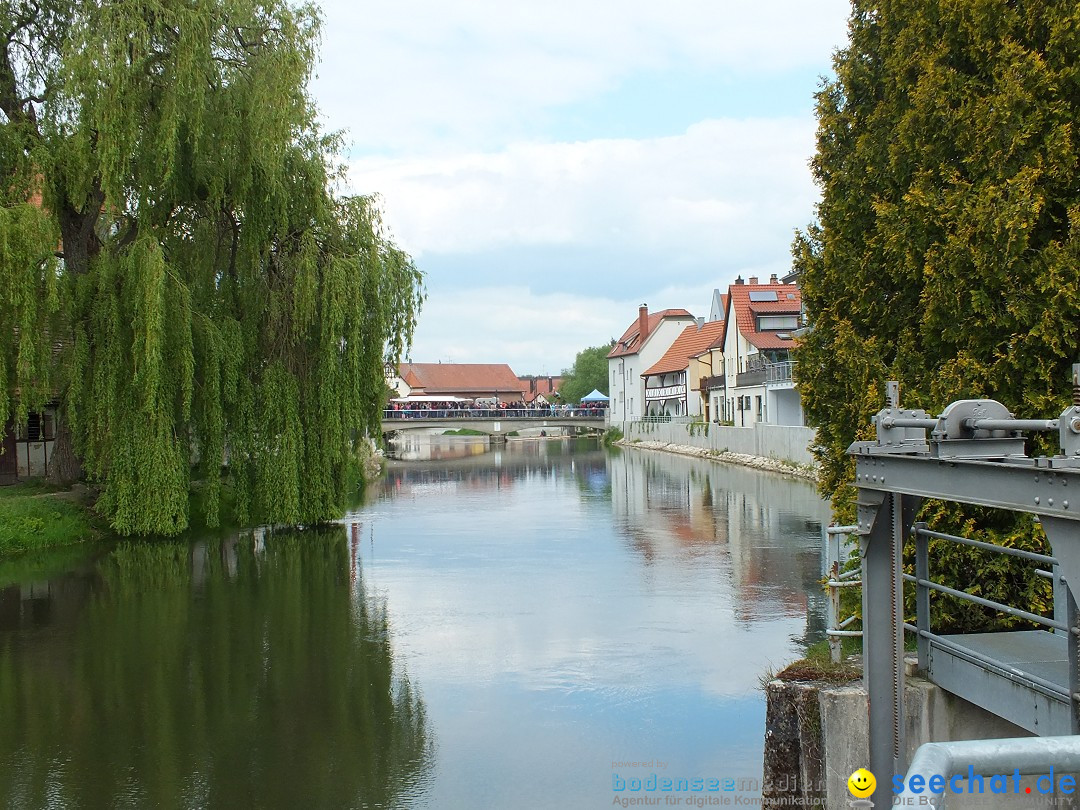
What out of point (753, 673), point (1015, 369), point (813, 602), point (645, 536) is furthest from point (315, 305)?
point (1015, 369)

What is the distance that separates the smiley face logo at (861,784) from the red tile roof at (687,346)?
6187 cm

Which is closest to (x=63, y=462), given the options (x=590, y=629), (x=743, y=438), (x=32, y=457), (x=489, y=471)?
(x=32, y=457)

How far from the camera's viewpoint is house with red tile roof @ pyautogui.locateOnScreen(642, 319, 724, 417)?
70.6 m

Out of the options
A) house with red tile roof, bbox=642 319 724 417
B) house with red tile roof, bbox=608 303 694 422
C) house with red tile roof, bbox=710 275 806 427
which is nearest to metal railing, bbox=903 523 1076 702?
house with red tile roof, bbox=710 275 806 427

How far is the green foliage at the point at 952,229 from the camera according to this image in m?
6.75

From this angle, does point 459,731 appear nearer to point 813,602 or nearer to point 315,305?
point 813,602

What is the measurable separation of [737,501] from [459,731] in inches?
797

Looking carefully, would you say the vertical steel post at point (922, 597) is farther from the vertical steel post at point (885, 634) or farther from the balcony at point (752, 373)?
the balcony at point (752, 373)

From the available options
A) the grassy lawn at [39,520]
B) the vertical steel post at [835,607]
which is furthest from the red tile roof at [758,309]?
the vertical steel post at [835,607]

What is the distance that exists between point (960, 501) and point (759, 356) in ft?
158

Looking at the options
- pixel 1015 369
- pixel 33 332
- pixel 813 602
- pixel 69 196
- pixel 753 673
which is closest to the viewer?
pixel 1015 369

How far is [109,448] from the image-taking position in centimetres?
1939

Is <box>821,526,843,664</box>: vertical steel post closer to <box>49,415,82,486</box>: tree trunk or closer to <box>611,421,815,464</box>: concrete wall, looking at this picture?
<box>611,421,815,464</box>: concrete wall

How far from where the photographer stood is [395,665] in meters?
11.2
